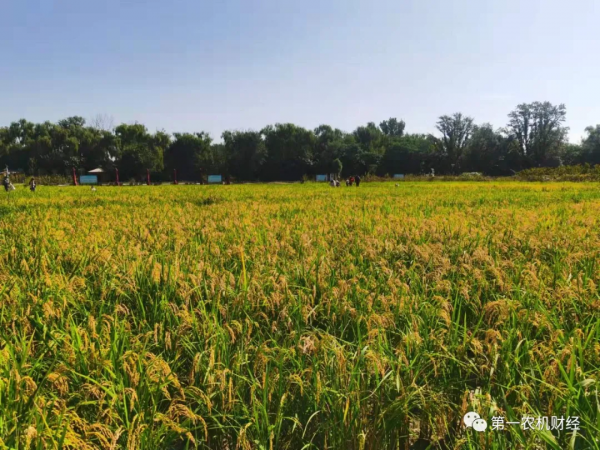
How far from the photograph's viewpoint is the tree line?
185 ft

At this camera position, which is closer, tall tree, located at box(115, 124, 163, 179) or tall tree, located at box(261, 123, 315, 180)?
tall tree, located at box(115, 124, 163, 179)

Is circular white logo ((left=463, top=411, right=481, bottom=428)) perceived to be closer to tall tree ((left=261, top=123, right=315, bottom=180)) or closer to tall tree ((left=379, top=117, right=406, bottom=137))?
tall tree ((left=261, top=123, right=315, bottom=180))

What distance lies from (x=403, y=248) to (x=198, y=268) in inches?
85.5

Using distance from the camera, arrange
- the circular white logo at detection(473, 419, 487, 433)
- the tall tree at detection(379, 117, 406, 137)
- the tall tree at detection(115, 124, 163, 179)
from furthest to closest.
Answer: the tall tree at detection(379, 117, 406, 137)
the tall tree at detection(115, 124, 163, 179)
the circular white logo at detection(473, 419, 487, 433)

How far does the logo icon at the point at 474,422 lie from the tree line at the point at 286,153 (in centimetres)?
5308

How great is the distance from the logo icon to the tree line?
2090 inches

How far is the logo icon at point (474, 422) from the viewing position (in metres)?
1.41

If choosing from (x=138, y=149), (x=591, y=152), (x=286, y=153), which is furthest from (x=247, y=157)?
(x=591, y=152)

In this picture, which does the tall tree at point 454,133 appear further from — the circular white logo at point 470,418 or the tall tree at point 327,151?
the circular white logo at point 470,418

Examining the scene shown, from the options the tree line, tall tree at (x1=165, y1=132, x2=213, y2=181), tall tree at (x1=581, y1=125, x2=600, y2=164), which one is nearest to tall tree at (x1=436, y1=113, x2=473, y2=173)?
the tree line

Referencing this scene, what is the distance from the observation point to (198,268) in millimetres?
3020

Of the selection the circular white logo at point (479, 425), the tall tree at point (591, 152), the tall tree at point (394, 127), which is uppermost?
the tall tree at point (394, 127)

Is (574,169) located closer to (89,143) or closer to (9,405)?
(9,405)

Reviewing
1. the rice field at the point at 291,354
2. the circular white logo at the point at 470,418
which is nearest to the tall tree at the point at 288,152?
the rice field at the point at 291,354
